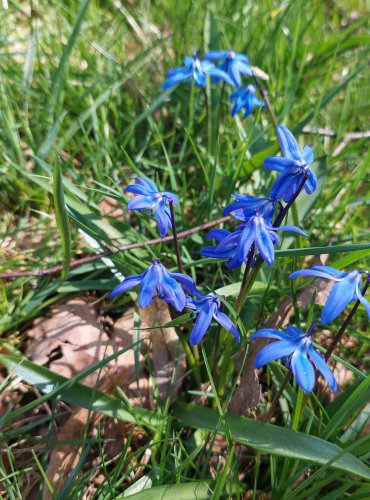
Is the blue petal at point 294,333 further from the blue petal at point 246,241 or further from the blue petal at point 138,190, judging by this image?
the blue petal at point 138,190

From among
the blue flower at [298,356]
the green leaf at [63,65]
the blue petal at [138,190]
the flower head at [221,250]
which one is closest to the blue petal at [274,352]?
the blue flower at [298,356]

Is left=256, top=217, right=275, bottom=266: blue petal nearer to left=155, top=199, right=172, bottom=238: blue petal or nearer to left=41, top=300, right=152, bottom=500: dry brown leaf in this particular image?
left=155, top=199, right=172, bottom=238: blue petal

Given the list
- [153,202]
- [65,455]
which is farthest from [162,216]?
[65,455]

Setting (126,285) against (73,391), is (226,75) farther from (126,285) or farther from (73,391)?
(73,391)

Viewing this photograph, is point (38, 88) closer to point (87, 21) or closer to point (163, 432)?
point (87, 21)

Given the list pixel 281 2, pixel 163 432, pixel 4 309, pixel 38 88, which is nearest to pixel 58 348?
pixel 4 309

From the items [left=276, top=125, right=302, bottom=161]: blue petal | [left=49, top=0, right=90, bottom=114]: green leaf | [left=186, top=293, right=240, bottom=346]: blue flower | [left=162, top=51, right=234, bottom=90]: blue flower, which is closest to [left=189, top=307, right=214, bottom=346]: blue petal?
[left=186, top=293, right=240, bottom=346]: blue flower

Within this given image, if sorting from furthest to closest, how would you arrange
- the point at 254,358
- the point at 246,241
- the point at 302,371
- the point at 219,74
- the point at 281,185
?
the point at 219,74 < the point at 254,358 < the point at 281,185 < the point at 246,241 < the point at 302,371
